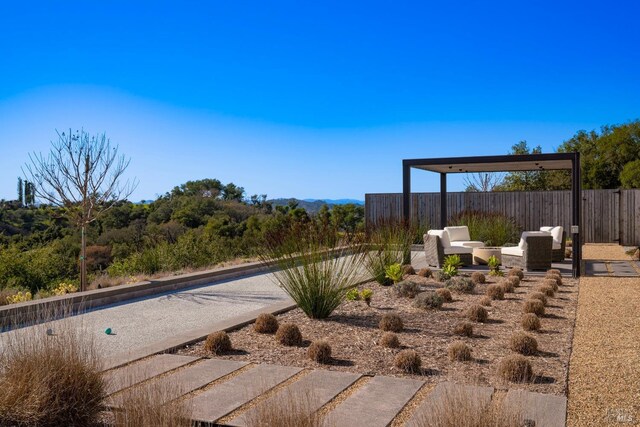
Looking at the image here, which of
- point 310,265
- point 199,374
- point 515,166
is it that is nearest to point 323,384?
point 199,374

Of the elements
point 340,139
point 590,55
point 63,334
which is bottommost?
point 63,334

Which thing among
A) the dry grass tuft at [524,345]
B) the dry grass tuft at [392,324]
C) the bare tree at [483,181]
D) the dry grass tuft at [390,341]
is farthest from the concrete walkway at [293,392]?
the bare tree at [483,181]

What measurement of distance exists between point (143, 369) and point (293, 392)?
113cm

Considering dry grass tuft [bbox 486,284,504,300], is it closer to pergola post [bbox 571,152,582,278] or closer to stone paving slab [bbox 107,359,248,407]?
pergola post [bbox 571,152,582,278]

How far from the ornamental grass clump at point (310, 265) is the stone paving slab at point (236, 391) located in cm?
180

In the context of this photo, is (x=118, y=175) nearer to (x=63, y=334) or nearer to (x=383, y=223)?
(x=383, y=223)

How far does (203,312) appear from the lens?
6.54 metres

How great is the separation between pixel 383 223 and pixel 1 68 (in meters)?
7.77

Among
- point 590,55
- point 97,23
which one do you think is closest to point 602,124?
point 590,55

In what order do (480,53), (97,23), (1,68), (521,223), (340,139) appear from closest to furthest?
(97,23) → (1,68) → (480,53) → (521,223) → (340,139)

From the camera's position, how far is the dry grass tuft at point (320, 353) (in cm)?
420

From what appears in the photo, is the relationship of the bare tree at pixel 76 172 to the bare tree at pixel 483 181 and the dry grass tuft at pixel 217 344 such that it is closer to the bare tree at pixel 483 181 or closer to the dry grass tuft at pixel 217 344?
the dry grass tuft at pixel 217 344

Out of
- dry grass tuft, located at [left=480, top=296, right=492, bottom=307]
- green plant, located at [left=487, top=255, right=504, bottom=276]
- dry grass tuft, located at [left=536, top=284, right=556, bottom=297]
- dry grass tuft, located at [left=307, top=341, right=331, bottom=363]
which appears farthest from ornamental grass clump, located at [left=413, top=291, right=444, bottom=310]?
Answer: green plant, located at [left=487, top=255, right=504, bottom=276]

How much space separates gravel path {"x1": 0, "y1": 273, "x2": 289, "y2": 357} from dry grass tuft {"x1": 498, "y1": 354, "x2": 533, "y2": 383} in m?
2.86
